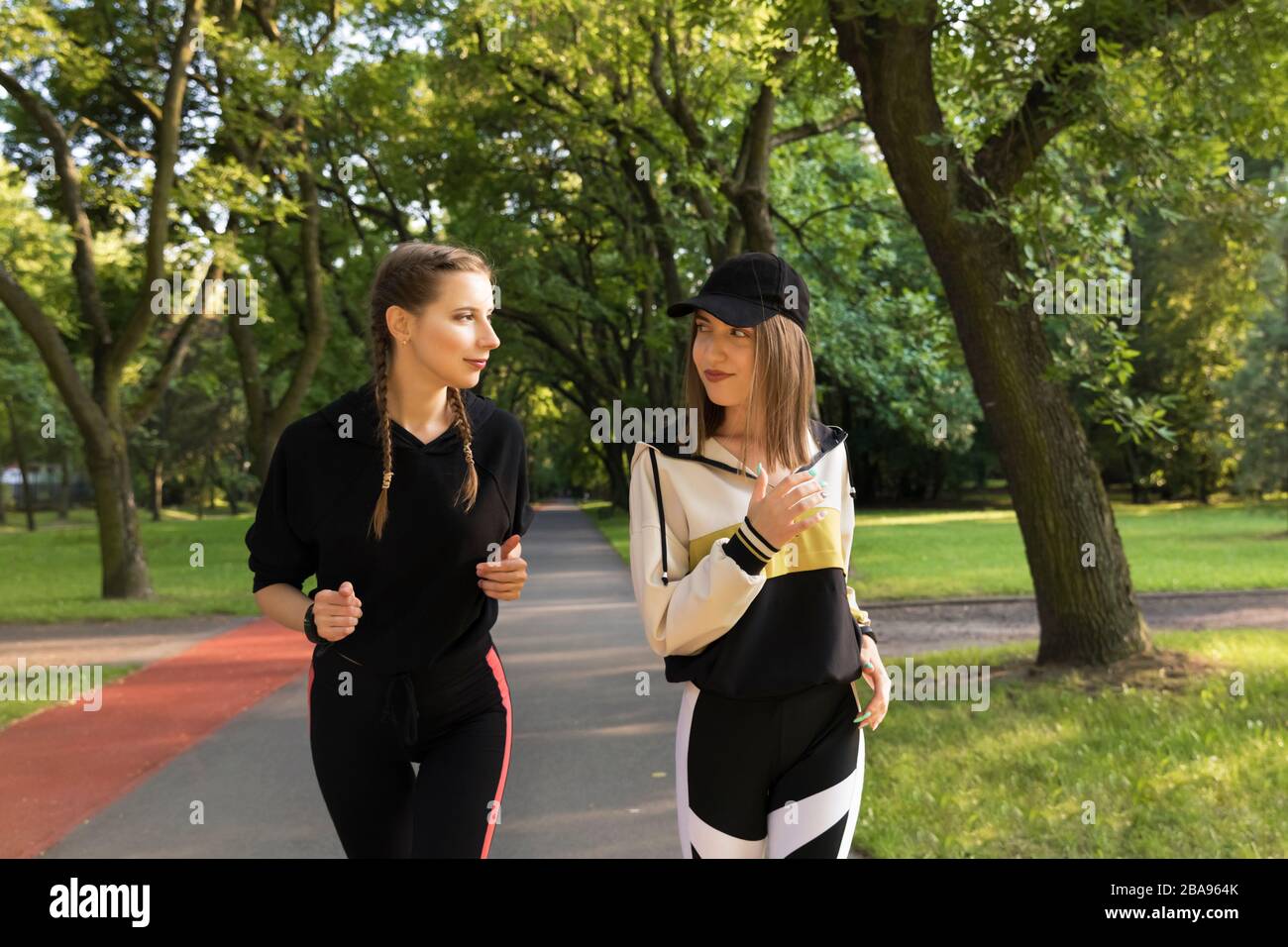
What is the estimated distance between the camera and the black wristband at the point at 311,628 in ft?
9.00

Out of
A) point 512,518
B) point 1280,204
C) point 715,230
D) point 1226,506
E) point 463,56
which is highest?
point 463,56

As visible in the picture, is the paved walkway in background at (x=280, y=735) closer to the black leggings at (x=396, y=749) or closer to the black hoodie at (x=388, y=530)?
the black leggings at (x=396, y=749)

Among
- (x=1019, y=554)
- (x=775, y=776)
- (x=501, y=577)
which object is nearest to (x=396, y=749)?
(x=501, y=577)

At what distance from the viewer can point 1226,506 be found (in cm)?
4275

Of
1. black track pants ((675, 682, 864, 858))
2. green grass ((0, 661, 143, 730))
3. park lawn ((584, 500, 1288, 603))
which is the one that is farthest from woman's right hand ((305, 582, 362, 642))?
green grass ((0, 661, 143, 730))

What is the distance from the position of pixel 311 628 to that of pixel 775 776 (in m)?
1.16

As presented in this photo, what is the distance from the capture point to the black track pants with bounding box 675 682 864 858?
2533mm

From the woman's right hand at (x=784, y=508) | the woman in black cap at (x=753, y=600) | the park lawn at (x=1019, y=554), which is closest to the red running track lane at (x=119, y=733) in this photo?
the park lawn at (x=1019, y=554)

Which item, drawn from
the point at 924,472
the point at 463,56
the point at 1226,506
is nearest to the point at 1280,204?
the point at 463,56

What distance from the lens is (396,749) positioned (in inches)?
111

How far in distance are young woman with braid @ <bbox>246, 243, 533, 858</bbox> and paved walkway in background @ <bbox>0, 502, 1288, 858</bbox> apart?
2.66m

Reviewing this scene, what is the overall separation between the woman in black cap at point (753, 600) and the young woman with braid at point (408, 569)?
432 millimetres
